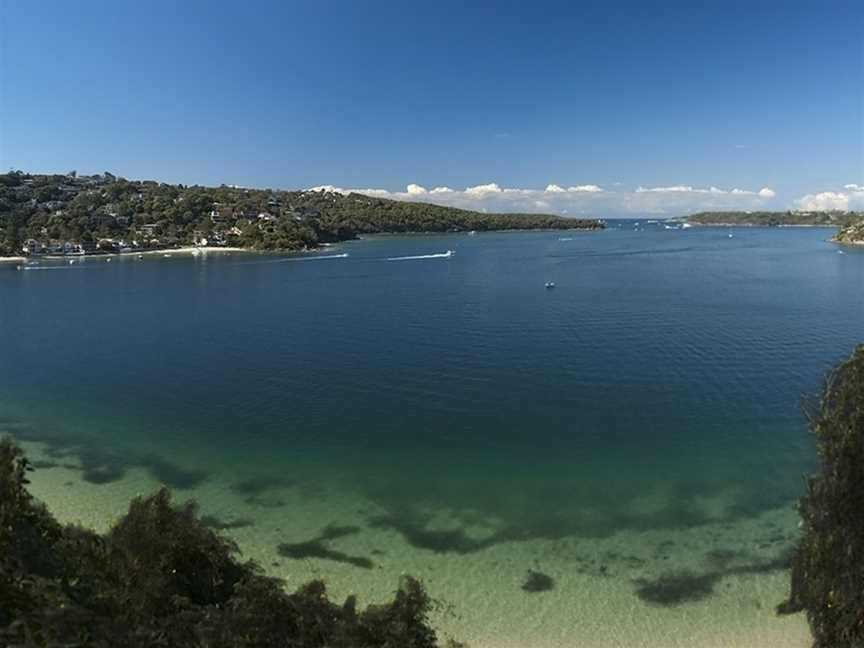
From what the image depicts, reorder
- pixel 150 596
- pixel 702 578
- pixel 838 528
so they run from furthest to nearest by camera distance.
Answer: pixel 702 578 → pixel 838 528 → pixel 150 596

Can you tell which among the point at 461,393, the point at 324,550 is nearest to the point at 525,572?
the point at 324,550

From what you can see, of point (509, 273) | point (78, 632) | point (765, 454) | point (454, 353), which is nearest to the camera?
point (78, 632)

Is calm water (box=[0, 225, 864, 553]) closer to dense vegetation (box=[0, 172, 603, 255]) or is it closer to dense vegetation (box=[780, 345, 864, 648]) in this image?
dense vegetation (box=[780, 345, 864, 648])

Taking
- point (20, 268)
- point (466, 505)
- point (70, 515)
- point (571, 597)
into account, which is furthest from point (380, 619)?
point (20, 268)

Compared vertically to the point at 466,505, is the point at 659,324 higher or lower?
higher

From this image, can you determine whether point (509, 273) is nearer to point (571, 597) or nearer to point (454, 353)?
point (454, 353)

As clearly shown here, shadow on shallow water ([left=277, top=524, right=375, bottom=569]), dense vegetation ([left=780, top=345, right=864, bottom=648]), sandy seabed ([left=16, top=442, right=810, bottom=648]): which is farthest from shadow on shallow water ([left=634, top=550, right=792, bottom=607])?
shadow on shallow water ([left=277, top=524, right=375, bottom=569])

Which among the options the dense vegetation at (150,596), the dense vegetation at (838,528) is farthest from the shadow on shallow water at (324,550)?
the dense vegetation at (838,528)

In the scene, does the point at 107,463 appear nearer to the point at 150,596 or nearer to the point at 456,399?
the point at 456,399
